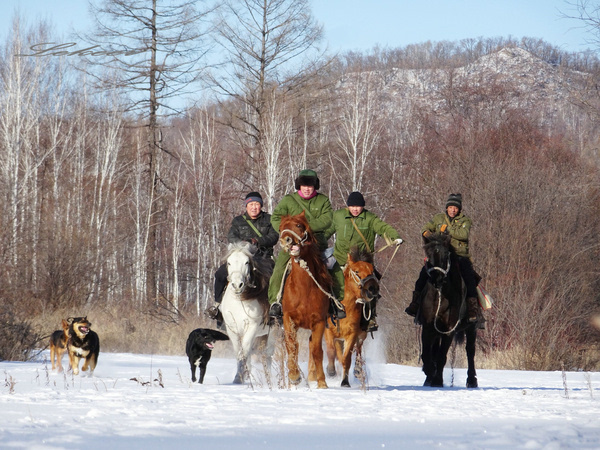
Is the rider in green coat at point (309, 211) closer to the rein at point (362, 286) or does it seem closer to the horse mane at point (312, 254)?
the horse mane at point (312, 254)

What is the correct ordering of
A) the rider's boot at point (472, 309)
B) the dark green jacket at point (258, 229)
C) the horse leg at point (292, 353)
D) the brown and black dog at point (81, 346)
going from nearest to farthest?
the horse leg at point (292, 353) < the rider's boot at point (472, 309) < the dark green jacket at point (258, 229) < the brown and black dog at point (81, 346)

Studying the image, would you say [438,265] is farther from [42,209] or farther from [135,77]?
[42,209]

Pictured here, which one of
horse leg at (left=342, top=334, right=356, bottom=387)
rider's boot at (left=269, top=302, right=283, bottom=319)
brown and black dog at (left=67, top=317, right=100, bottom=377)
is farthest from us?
brown and black dog at (left=67, top=317, right=100, bottom=377)

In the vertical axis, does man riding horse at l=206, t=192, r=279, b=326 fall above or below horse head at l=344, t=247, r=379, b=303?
above

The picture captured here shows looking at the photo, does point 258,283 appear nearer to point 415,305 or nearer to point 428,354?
point 415,305

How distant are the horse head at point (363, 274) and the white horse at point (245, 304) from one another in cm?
121

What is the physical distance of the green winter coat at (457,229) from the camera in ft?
39.1

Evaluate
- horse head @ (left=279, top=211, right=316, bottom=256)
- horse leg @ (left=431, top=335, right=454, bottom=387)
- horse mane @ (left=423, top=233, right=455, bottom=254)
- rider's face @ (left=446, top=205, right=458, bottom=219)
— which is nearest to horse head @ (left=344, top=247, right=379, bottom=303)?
horse mane @ (left=423, top=233, right=455, bottom=254)

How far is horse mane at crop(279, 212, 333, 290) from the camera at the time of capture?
9328 millimetres

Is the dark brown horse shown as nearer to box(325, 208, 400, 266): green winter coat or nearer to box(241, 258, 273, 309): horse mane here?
box(325, 208, 400, 266): green winter coat

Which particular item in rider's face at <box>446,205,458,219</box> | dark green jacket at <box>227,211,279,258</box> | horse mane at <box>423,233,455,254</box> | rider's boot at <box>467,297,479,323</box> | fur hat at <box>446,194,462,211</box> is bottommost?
rider's boot at <box>467,297,479,323</box>

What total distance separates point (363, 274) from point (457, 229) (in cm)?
190

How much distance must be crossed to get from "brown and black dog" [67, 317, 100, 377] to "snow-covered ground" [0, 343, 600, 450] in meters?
3.93

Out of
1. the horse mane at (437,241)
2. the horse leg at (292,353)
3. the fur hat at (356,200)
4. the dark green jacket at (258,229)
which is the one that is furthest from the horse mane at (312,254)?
the dark green jacket at (258,229)
